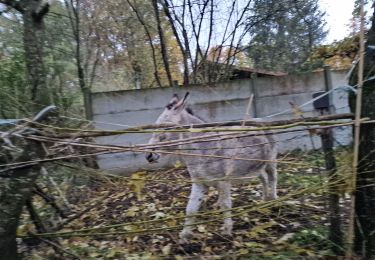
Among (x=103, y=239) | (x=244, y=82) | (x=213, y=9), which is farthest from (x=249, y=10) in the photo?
(x=103, y=239)

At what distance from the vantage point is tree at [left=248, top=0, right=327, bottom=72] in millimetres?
13188

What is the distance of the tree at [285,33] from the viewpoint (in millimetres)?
13188

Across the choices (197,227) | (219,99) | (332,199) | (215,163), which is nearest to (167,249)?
(197,227)

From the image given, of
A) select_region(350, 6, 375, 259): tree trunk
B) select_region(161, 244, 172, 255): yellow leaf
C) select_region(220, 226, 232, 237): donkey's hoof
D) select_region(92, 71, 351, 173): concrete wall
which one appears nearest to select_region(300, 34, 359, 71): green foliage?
select_region(92, 71, 351, 173): concrete wall

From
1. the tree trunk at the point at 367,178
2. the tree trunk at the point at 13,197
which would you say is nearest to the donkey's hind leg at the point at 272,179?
the tree trunk at the point at 367,178

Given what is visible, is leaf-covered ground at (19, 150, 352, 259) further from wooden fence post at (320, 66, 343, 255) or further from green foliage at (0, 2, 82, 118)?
green foliage at (0, 2, 82, 118)

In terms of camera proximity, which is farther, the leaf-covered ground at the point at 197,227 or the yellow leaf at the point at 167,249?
the yellow leaf at the point at 167,249

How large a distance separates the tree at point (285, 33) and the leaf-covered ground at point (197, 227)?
25.6 feet

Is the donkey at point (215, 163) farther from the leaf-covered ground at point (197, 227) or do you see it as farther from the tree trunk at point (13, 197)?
the tree trunk at point (13, 197)

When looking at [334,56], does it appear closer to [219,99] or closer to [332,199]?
[219,99]

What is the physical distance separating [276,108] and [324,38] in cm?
1134

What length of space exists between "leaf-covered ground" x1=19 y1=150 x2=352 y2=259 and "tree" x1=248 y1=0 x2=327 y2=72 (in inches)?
307

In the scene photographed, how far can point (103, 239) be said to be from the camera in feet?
17.4

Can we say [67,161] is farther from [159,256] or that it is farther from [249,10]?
[249,10]
